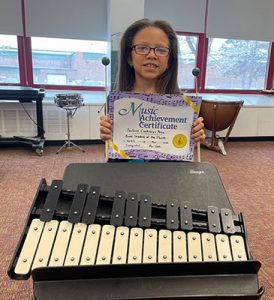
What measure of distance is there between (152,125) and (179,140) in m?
0.14

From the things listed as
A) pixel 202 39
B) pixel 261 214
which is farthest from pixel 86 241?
pixel 202 39

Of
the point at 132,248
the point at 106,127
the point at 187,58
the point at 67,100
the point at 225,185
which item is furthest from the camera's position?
the point at 187,58

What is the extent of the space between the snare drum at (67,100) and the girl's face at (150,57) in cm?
261

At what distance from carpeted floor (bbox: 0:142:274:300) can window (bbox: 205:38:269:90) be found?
45.7 inches

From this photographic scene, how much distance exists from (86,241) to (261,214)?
2.21 meters

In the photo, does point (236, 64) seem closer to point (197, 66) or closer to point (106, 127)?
point (197, 66)

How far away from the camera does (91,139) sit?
178 inches

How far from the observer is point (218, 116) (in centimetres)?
437

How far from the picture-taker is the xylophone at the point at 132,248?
2.21 ft

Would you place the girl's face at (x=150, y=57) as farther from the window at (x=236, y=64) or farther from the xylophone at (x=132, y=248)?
the window at (x=236, y=64)

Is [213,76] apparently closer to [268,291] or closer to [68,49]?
[68,49]

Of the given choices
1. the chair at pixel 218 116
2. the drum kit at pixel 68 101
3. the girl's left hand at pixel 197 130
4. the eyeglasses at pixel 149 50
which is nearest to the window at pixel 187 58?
the chair at pixel 218 116

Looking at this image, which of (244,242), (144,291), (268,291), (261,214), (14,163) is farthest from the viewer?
(14,163)

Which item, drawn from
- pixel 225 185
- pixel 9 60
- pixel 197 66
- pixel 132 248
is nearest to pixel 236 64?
pixel 197 66
